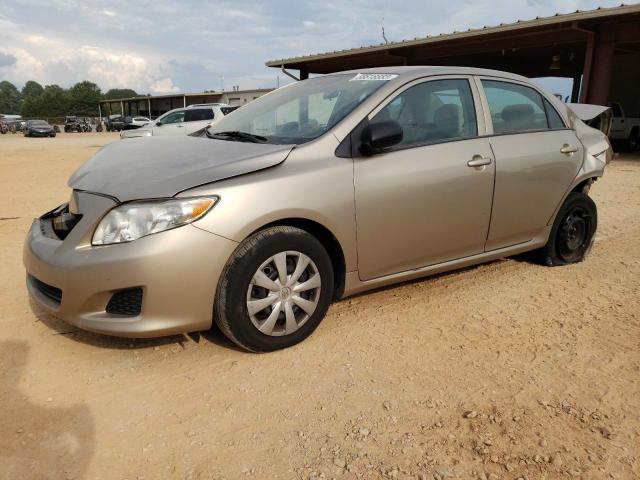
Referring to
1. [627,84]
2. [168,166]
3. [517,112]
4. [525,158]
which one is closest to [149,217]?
[168,166]

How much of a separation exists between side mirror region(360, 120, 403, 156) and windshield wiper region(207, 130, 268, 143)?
66 centimetres

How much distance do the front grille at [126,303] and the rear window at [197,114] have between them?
14504 mm

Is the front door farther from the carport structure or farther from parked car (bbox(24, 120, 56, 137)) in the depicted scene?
parked car (bbox(24, 120, 56, 137))

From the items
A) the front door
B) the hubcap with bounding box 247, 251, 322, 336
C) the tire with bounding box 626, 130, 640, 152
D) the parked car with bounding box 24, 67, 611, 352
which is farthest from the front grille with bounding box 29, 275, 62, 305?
the tire with bounding box 626, 130, 640, 152

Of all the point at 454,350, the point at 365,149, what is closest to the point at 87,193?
the point at 365,149

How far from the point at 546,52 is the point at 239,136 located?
18.2m

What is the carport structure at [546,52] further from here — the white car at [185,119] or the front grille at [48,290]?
the front grille at [48,290]

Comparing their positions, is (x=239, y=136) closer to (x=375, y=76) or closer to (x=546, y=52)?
(x=375, y=76)

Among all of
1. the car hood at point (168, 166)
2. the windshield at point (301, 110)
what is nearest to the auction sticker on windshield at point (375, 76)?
the windshield at point (301, 110)

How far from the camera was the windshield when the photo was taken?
319 centimetres

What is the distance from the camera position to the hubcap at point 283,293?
108 inches

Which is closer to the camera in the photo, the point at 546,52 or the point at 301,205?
the point at 301,205

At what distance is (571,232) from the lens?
4.44 metres

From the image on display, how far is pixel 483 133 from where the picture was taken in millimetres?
3604
